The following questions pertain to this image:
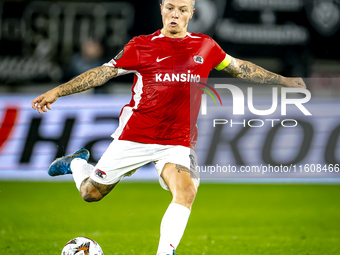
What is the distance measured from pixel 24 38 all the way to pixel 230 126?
405 cm

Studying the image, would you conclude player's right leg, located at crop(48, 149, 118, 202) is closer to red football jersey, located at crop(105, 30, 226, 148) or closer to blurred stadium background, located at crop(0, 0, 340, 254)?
red football jersey, located at crop(105, 30, 226, 148)

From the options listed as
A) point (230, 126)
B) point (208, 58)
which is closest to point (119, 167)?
point (208, 58)

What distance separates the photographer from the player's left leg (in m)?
3.02

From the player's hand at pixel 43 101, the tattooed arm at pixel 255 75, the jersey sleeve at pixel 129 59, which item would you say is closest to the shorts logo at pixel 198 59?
the tattooed arm at pixel 255 75

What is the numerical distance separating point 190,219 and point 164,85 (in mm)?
3019

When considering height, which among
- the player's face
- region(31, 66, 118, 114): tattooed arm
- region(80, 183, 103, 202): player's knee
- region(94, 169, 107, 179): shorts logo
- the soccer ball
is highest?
the player's face

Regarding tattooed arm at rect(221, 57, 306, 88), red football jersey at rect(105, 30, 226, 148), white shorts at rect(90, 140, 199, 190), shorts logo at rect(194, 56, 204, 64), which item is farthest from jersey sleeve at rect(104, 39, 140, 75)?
tattooed arm at rect(221, 57, 306, 88)

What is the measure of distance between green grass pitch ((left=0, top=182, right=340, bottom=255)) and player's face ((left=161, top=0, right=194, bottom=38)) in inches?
79.8

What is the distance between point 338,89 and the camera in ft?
27.1

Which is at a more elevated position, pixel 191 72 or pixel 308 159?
pixel 191 72

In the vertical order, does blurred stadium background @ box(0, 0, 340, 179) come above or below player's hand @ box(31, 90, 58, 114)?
below

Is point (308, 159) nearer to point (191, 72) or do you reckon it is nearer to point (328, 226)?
point (328, 226)

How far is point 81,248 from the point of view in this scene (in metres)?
3.39

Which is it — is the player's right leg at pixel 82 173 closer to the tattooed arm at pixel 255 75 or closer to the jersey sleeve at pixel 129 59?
the jersey sleeve at pixel 129 59
